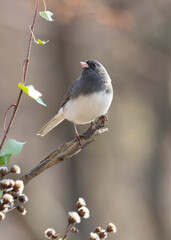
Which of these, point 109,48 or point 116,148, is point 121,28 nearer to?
point 109,48

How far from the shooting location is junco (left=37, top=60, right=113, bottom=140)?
3107 millimetres

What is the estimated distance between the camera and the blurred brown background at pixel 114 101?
6.30 m

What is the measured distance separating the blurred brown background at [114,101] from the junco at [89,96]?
2.51m

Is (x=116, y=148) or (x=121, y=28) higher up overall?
(x=121, y=28)

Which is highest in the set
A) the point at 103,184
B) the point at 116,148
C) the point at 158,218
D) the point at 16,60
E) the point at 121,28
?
the point at 16,60

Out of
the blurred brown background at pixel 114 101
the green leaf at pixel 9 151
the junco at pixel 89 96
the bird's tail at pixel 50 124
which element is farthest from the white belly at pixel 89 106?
the blurred brown background at pixel 114 101

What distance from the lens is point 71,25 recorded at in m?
6.36

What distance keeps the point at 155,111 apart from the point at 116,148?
104 centimetres

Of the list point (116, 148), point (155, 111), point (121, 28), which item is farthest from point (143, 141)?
point (121, 28)

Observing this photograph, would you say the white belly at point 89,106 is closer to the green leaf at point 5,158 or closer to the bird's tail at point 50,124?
the bird's tail at point 50,124

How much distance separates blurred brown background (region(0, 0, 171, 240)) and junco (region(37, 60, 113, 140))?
251 centimetres

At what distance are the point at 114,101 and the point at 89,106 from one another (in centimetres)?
373

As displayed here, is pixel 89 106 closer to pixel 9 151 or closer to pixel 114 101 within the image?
pixel 9 151

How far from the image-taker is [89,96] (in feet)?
10.4
